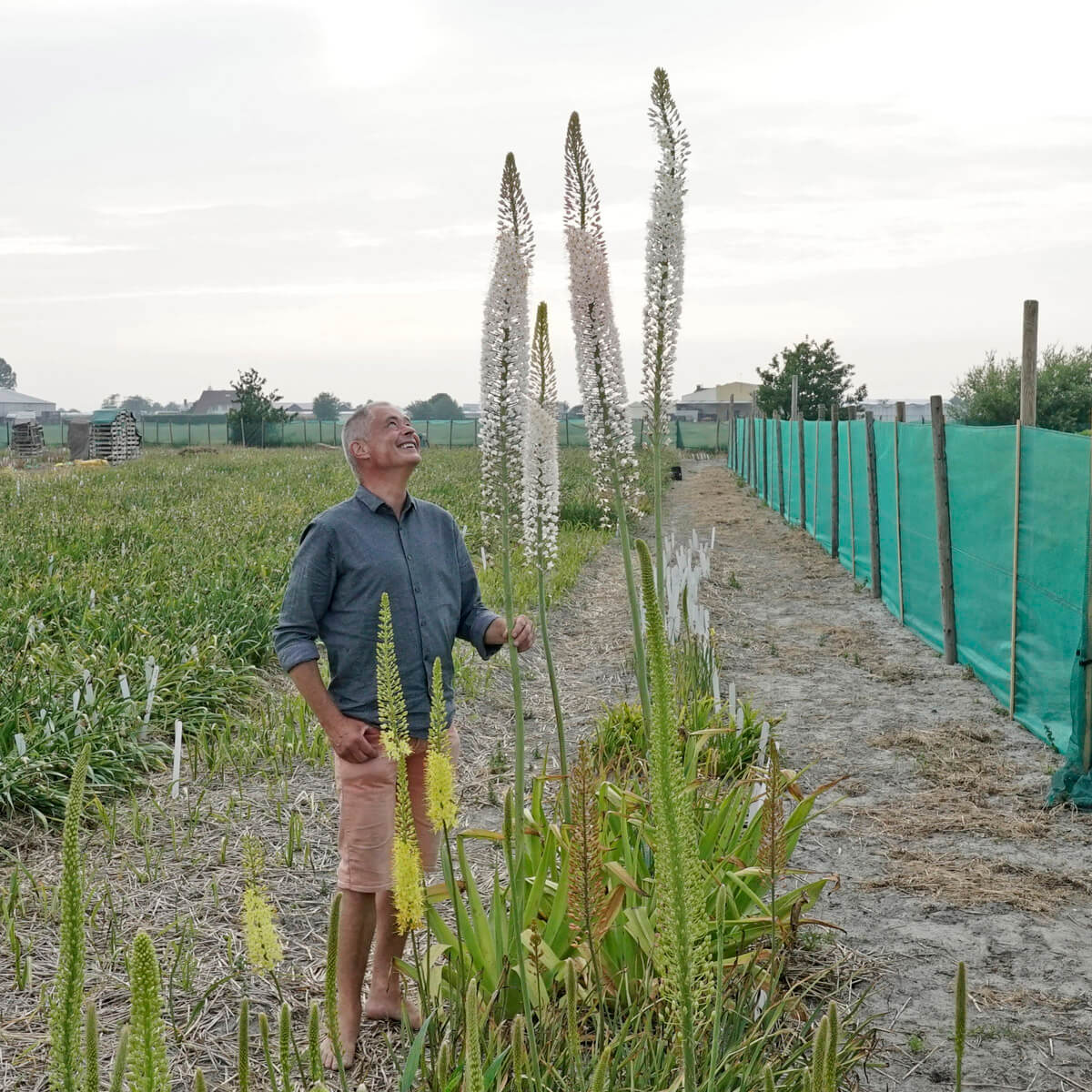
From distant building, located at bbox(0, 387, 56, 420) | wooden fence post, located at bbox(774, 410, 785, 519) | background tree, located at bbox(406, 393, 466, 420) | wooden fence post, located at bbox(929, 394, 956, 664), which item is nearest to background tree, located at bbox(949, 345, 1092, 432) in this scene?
wooden fence post, located at bbox(774, 410, 785, 519)

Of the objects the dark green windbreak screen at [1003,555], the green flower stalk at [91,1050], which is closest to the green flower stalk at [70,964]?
the green flower stalk at [91,1050]

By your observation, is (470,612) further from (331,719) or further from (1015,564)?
(1015,564)

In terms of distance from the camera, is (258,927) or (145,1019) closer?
(145,1019)

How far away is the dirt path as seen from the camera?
152 inches

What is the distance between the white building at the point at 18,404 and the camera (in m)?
110

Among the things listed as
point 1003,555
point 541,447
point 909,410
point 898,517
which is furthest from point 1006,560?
point 909,410

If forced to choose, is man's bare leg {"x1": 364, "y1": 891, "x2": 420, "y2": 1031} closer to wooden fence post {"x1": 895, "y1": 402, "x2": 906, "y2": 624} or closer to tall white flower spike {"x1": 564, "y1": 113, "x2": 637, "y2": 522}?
tall white flower spike {"x1": 564, "y1": 113, "x2": 637, "y2": 522}

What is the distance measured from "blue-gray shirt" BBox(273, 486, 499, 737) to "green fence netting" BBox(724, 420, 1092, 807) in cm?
419

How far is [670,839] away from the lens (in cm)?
125

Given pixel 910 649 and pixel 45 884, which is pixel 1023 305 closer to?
pixel 910 649

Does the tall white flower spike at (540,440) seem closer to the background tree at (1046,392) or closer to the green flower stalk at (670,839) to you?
the green flower stalk at (670,839)

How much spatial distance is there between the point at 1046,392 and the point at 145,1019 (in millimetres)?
54703

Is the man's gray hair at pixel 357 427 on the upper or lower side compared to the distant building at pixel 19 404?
lower

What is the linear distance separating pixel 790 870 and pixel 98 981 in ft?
7.62
